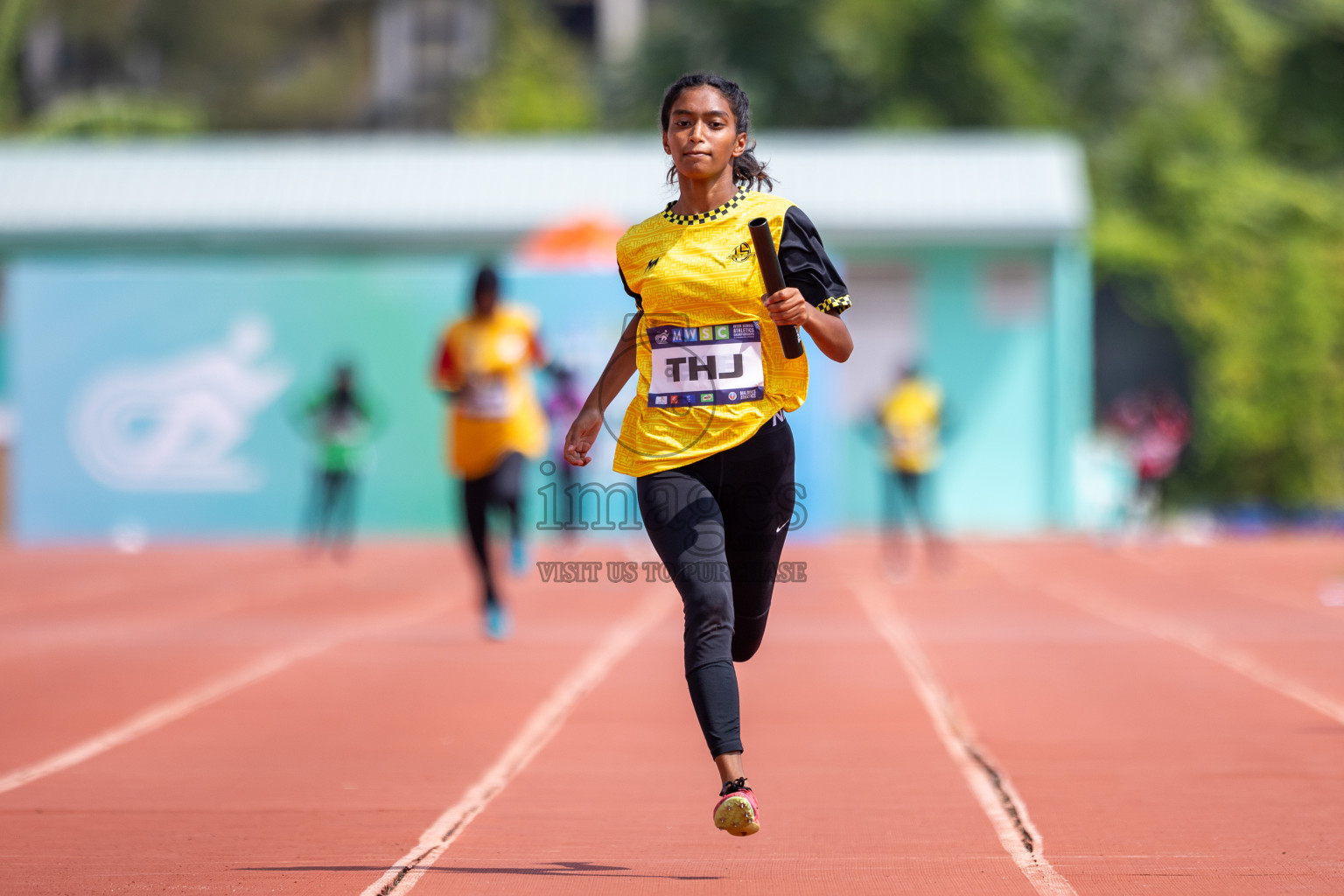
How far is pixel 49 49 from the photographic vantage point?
56.5 m

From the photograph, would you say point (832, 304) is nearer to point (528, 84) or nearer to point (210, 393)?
point (210, 393)

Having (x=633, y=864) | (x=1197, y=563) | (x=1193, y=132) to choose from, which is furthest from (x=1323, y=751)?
(x=1193, y=132)

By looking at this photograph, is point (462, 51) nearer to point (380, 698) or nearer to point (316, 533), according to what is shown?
point (316, 533)

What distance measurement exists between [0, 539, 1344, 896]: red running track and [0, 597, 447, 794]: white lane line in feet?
0.10

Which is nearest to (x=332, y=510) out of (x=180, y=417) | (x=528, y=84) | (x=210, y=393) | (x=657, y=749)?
(x=210, y=393)

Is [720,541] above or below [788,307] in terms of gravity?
below

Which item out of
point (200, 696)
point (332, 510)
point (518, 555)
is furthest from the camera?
point (332, 510)

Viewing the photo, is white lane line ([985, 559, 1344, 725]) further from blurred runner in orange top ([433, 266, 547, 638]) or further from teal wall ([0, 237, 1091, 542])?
teal wall ([0, 237, 1091, 542])

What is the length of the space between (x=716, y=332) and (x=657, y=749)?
2635 mm

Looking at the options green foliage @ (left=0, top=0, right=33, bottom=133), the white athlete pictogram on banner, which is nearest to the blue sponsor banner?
the white athlete pictogram on banner

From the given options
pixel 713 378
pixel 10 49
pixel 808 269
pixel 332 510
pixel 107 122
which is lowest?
pixel 332 510

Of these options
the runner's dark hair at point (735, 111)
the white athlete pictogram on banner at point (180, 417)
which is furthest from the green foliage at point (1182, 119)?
the runner's dark hair at point (735, 111)

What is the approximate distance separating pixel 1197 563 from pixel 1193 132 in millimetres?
24619

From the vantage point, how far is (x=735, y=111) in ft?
16.8
